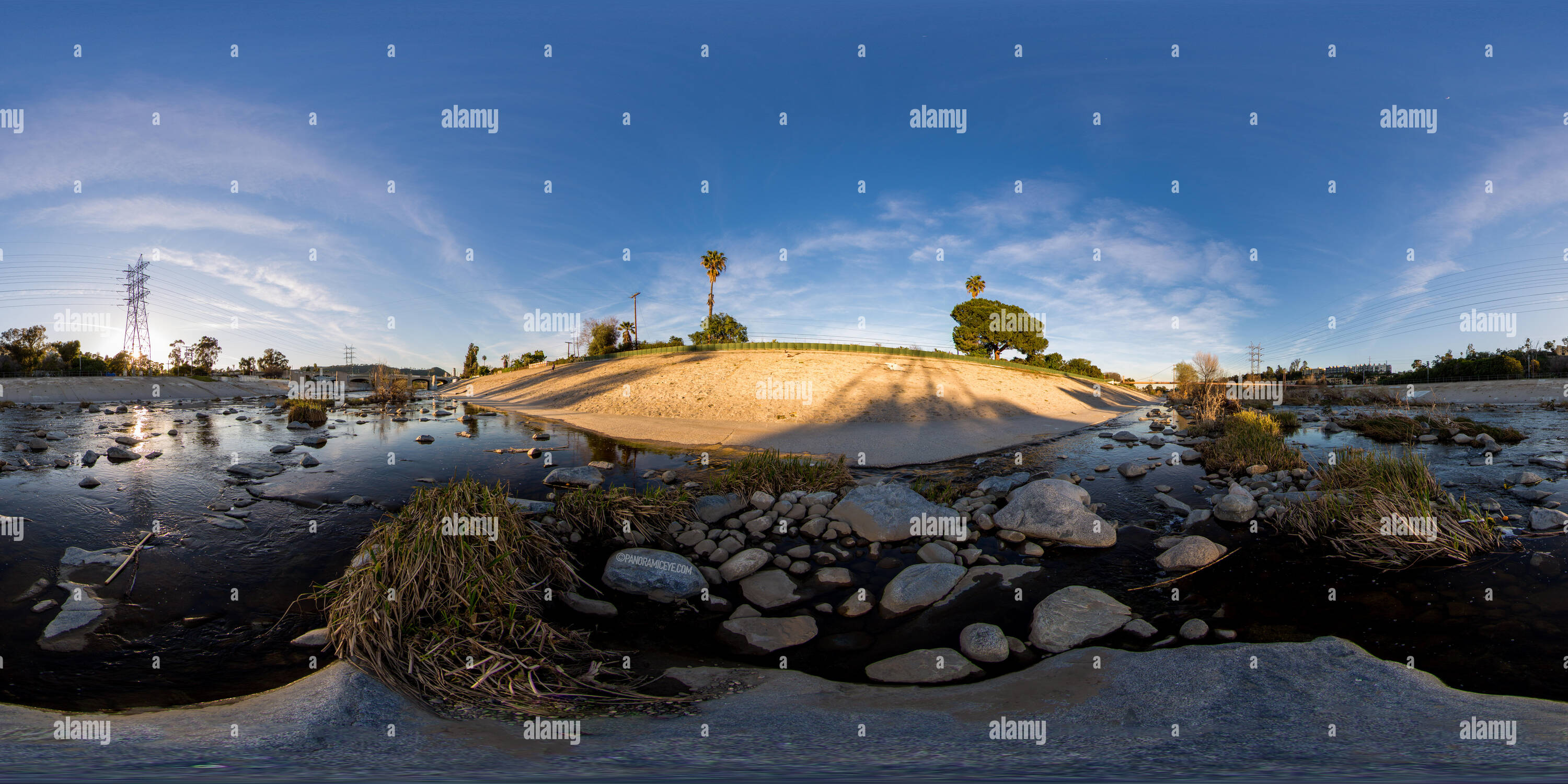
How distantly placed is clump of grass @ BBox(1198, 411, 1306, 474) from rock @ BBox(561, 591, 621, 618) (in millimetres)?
13805

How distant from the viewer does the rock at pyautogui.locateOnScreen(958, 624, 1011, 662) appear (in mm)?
4465

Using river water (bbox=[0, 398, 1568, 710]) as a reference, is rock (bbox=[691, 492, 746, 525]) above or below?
above

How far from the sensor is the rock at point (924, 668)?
4.15 metres

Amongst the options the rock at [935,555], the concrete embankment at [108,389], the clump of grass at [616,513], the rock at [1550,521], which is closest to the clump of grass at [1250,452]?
the rock at [1550,521]

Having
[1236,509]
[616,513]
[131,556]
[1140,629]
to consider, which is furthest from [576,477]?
[1236,509]

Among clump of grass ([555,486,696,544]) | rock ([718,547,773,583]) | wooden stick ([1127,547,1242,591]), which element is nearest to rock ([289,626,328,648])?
clump of grass ([555,486,696,544])

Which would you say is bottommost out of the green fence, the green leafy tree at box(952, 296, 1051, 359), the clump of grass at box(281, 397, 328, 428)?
the clump of grass at box(281, 397, 328, 428)

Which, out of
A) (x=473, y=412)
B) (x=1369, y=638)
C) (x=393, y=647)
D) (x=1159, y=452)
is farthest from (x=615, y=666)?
(x=473, y=412)

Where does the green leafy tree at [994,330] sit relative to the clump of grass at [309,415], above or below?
above

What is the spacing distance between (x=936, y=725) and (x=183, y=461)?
17832 millimetres

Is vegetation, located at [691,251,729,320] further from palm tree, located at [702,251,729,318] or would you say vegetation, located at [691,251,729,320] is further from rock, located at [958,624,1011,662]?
rock, located at [958,624,1011,662]

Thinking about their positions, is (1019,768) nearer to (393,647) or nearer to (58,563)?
(393,647)

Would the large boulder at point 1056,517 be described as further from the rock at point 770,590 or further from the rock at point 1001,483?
the rock at point 770,590

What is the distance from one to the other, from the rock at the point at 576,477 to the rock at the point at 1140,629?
8144 millimetres
